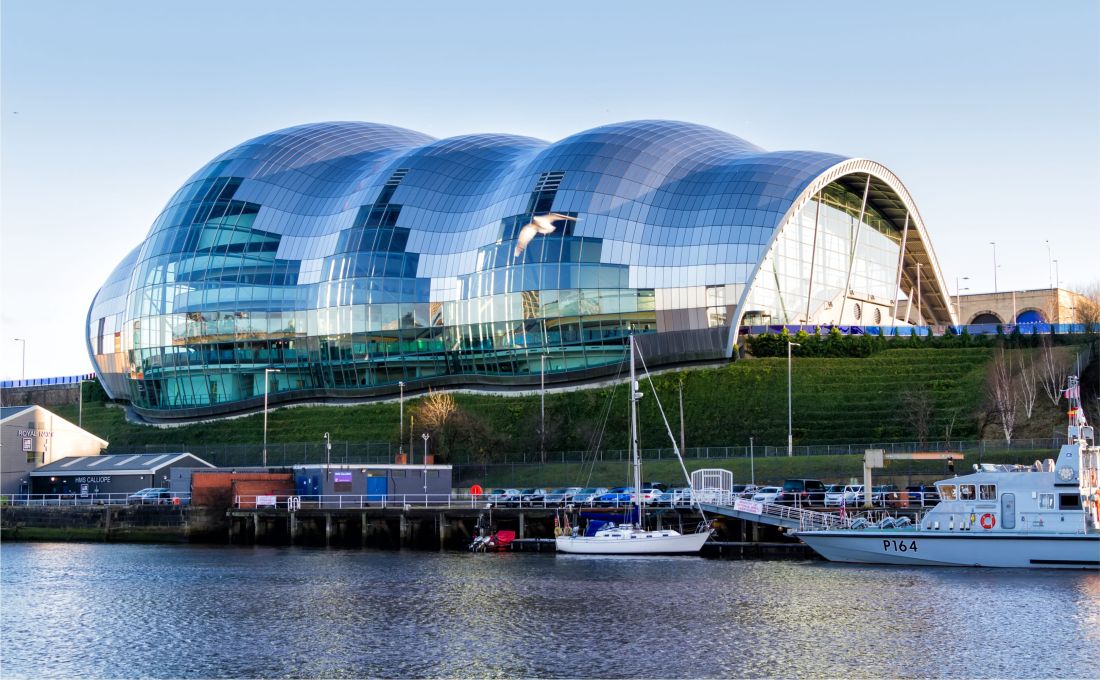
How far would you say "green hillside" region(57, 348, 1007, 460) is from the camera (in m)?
84.7

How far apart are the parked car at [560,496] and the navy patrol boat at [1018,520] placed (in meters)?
18.7

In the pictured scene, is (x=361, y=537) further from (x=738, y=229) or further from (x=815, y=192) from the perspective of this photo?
(x=815, y=192)

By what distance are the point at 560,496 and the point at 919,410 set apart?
25410 millimetres

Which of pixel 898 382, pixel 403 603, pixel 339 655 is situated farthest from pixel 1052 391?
pixel 339 655

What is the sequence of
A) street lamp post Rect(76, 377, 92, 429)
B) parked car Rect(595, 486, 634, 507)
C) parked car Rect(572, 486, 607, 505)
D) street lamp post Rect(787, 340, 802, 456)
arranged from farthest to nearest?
street lamp post Rect(76, 377, 92, 429) < street lamp post Rect(787, 340, 802, 456) < parked car Rect(572, 486, 607, 505) < parked car Rect(595, 486, 634, 507)

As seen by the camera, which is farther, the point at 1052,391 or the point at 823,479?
the point at 1052,391

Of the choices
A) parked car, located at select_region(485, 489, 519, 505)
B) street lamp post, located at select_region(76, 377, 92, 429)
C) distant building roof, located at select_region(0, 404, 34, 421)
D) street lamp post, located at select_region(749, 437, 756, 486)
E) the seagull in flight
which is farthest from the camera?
street lamp post, located at select_region(76, 377, 92, 429)

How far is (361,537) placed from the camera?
7319cm

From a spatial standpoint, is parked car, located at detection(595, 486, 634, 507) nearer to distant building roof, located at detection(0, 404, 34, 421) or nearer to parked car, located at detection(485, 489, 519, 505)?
parked car, located at detection(485, 489, 519, 505)

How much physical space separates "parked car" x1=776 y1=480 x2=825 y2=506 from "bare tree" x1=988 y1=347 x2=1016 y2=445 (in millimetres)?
14591

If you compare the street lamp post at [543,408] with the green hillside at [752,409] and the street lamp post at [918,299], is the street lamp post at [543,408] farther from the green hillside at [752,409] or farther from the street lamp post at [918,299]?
the street lamp post at [918,299]

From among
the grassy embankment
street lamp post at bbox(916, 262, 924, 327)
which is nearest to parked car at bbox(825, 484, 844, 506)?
the grassy embankment

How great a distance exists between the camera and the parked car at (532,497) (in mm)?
70062

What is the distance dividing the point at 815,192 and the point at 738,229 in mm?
8873
